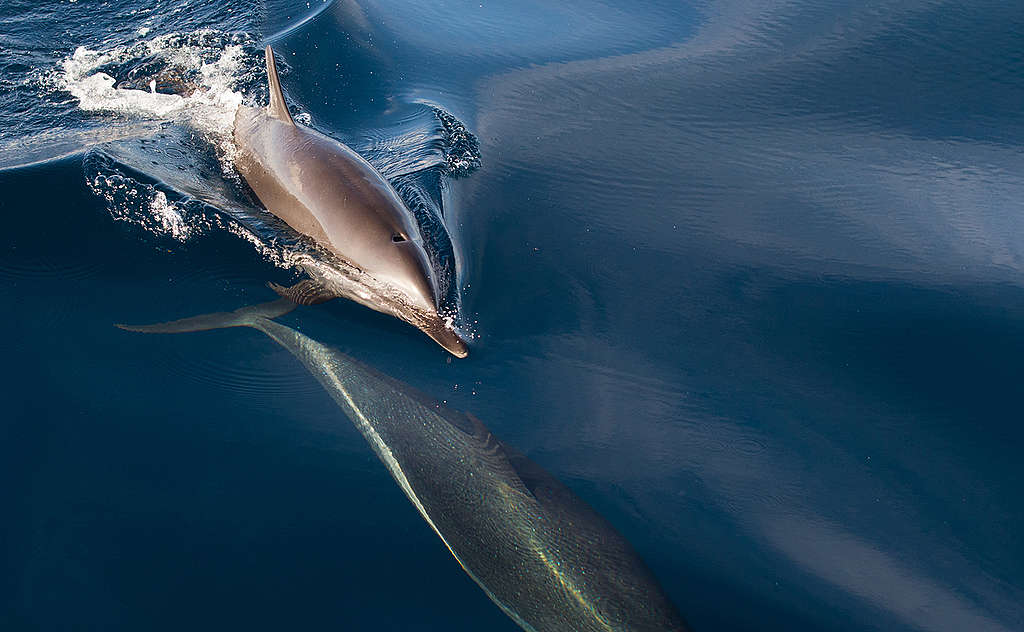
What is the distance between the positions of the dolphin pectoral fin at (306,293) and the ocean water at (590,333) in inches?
3.3

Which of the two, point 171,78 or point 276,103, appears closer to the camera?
point 276,103

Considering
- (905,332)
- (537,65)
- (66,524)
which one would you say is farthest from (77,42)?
(905,332)

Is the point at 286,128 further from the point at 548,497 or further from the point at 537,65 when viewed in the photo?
the point at 548,497

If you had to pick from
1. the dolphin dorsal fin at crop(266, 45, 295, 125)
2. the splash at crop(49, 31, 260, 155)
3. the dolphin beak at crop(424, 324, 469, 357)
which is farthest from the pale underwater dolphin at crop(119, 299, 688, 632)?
the splash at crop(49, 31, 260, 155)

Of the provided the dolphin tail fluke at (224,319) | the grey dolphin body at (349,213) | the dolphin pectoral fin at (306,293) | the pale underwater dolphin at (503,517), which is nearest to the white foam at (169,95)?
the grey dolphin body at (349,213)

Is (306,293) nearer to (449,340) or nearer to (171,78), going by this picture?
(449,340)

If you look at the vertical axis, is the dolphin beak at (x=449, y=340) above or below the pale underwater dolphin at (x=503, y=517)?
above

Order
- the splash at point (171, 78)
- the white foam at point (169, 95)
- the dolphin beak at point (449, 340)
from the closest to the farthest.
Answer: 1. the dolphin beak at point (449, 340)
2. the white foam at point (169, 95)
3. the splash at point (171, 78)

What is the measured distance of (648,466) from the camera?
4691 millimetres

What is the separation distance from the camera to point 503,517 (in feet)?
13.6

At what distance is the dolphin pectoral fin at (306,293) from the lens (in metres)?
5.61

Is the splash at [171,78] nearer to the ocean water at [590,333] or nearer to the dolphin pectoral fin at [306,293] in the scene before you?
the ocean water at [590,333]

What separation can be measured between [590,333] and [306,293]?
1990mm

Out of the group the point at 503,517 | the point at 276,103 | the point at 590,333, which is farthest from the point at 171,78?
the point at 503,517
